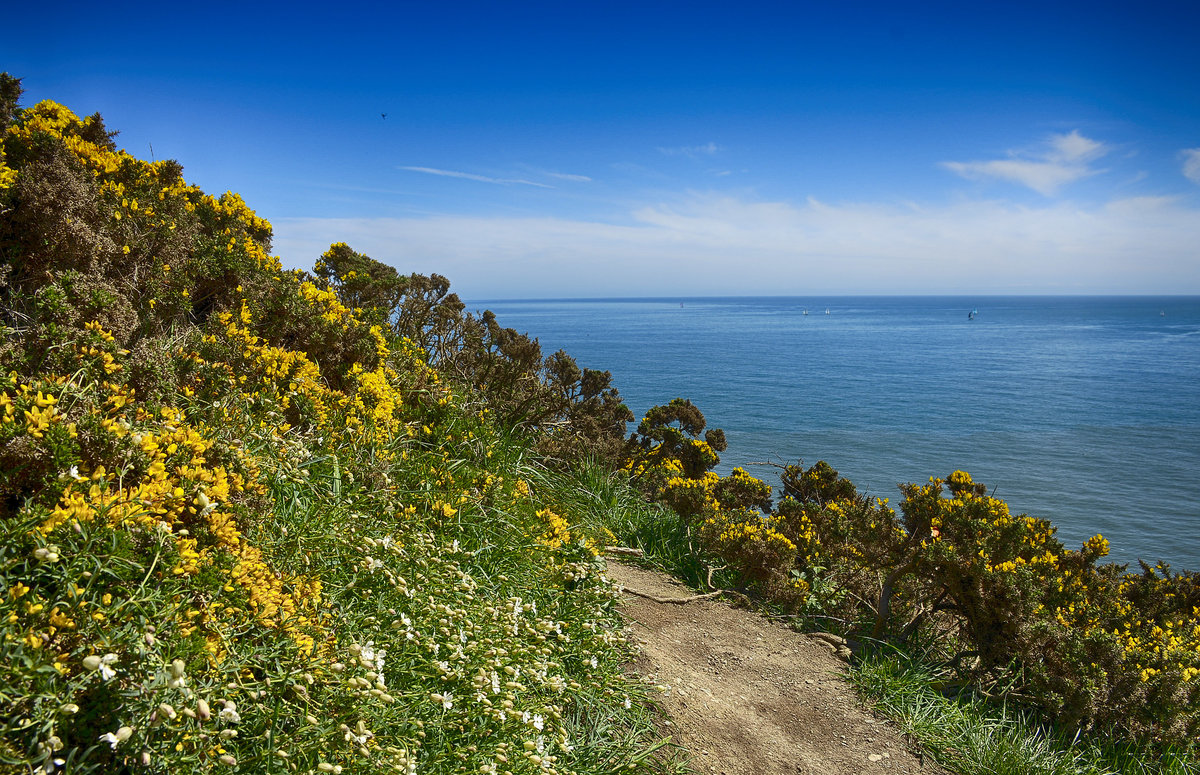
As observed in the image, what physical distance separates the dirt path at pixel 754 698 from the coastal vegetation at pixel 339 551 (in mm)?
339

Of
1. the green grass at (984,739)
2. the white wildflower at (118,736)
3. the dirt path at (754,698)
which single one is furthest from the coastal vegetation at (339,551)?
the dirt path at (754,698)

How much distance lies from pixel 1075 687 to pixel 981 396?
3964 centimetres

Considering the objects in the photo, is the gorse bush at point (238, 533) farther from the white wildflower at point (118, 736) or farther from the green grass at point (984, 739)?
the green grass at point (984, 739)

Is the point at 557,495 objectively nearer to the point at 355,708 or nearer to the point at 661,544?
the point at 661,544

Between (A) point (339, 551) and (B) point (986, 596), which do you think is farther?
(B) point (986, 596)

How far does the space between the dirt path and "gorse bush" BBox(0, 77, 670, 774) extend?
1.23ft

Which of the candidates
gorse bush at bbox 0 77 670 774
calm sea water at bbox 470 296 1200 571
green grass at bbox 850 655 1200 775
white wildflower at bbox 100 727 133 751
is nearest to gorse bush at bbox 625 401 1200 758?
green grass at bbox 850 655 1200 775

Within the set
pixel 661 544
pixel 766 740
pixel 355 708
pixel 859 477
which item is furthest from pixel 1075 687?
pixel 859 477

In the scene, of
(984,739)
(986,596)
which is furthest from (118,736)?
(986,596)

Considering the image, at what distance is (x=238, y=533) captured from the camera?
8.25ft

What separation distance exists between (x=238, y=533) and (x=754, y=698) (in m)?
3.28

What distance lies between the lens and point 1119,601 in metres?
5.47

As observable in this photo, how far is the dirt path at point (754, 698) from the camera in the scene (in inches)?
142

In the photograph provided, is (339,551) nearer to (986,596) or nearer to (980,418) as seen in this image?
(986,596)
